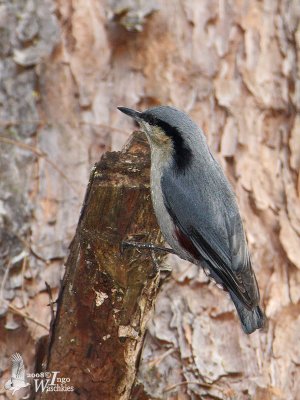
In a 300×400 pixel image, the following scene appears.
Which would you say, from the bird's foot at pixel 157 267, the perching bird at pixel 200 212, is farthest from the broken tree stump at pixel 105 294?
the perching bird at pixel 200 212

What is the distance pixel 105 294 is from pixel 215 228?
0.51m

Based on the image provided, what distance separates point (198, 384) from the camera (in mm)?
3508

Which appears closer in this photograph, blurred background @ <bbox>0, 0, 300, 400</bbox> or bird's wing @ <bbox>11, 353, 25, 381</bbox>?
bird's wing @ <bbox>11, 353, 25, 381</bbox>

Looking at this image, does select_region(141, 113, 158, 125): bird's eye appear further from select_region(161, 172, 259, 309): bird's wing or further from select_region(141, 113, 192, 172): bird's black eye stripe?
select_region(161, 172, 259, 309): bird's wing

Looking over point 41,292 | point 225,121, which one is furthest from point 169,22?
point 41,292

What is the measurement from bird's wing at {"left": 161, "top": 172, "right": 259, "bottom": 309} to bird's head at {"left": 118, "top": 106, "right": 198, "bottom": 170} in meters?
0.11

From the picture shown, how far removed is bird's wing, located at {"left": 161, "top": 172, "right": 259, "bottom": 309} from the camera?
2.85 m

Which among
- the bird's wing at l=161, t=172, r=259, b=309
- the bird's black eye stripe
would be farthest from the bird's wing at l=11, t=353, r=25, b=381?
the bird's black eye stripe

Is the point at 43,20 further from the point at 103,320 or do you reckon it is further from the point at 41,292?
the point at 103,320

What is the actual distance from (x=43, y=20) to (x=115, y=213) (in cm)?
220

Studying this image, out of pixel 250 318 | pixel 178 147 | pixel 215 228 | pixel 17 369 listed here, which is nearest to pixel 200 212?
pixel 215 228

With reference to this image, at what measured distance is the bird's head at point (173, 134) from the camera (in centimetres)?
299

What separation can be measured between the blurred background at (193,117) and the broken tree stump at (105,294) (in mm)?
794

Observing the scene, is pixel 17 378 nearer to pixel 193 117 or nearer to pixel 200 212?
pixel 200 212
